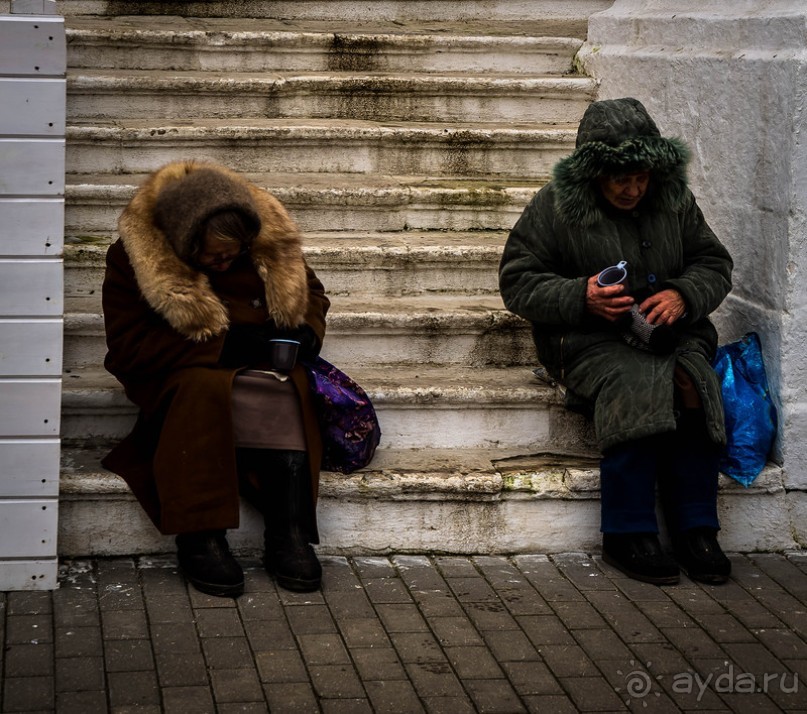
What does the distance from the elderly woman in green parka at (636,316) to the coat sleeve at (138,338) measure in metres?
1.14

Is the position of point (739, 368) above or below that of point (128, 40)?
below

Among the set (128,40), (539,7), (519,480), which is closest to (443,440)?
(519,480)

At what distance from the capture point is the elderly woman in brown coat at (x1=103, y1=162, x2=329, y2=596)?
13.1 feet

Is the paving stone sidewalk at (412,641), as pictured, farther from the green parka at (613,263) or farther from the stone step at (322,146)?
the stone step at (322,146)

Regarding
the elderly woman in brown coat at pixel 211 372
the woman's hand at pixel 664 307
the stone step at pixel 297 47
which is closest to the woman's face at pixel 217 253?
the elderly woman in brown coat at pixel 211 372

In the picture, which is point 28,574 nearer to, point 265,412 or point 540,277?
point 265,412

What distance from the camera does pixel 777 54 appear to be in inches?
181

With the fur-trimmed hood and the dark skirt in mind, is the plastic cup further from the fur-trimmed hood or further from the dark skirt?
the dark skirt

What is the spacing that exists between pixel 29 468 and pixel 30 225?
741 mm

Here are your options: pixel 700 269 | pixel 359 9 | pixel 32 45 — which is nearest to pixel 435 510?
pixel 700 269

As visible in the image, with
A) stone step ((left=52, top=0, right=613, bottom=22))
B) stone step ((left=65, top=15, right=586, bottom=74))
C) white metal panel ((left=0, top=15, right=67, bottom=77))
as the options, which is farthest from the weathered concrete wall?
white metal panel ((left=0, top=15, right=67, bottom=77))

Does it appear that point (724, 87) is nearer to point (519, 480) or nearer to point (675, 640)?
point (519, 480)

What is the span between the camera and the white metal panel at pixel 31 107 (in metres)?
3.75

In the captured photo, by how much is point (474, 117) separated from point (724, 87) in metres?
1.53
